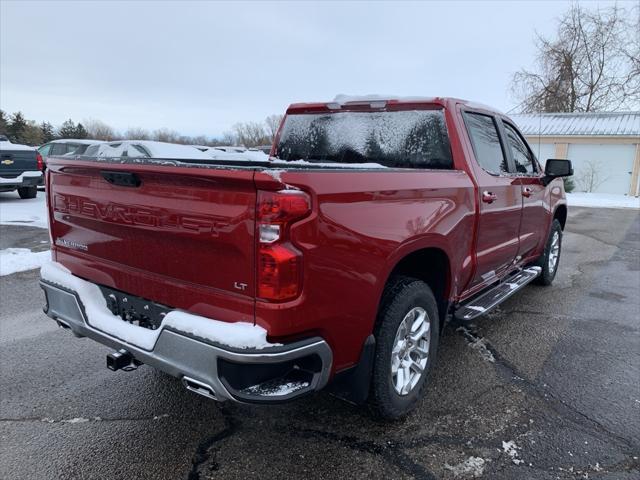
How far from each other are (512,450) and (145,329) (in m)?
2.12

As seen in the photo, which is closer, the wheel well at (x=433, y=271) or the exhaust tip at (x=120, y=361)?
the exhaust tip at (x=120, y=361)

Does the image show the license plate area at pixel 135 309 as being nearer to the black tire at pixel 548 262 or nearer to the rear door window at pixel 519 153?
the rear door window at pixel 519 153

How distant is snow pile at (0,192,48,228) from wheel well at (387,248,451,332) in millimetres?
8982

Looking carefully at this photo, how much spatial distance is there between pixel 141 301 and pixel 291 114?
2.49 m

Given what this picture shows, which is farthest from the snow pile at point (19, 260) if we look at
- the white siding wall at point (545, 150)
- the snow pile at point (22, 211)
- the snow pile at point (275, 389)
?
the white siding wall at point (545, 150)

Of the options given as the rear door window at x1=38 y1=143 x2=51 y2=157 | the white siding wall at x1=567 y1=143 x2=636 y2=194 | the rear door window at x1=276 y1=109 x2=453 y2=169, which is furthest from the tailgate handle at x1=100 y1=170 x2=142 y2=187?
the white siding wall at x1=567 y1=143 x2=636 y2=194

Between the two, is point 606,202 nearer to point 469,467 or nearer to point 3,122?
point 469,467

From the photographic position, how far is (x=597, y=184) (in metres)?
24.0

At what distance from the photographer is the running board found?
143 inches

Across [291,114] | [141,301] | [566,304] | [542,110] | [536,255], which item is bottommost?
[566,304]

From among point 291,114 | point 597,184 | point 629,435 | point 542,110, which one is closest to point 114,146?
point 291,114

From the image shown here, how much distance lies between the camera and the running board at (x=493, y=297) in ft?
11.9

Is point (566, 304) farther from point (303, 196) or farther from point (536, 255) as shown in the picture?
point (303, 196)

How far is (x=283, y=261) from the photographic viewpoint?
80.7 inches
